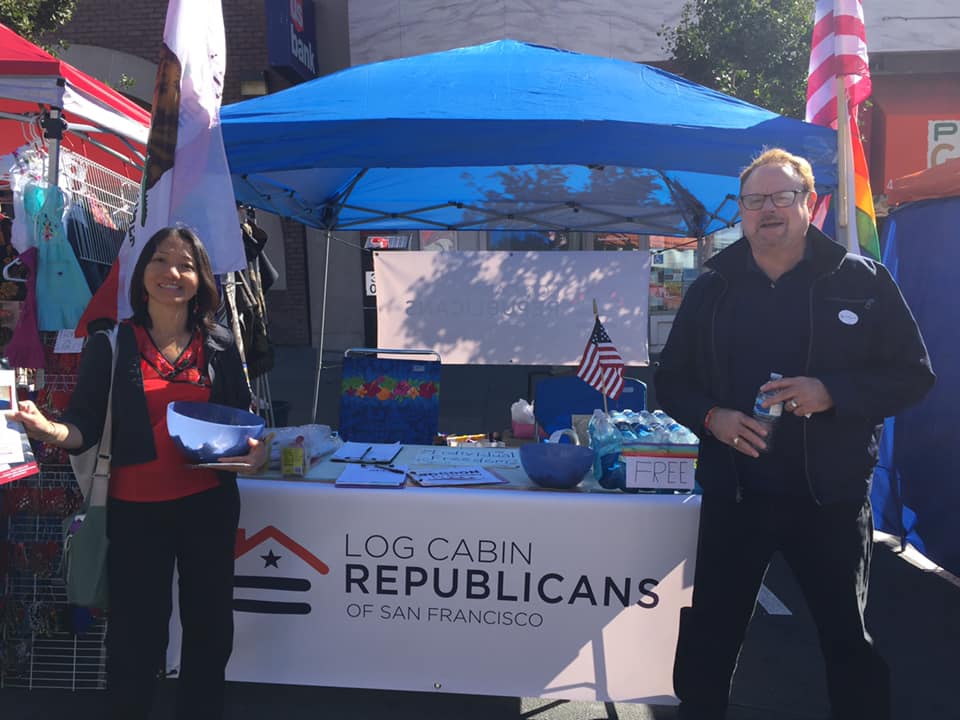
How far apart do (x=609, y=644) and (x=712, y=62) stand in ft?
24.7

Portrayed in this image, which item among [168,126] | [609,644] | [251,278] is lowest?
[609,644]

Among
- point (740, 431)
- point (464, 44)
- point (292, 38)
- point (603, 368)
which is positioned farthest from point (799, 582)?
point (292, 38)

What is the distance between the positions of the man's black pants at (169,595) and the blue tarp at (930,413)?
3726 mm

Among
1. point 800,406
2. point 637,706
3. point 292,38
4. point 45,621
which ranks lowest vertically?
point 637,706

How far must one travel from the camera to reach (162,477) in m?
2.09

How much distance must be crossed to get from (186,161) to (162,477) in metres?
1.22

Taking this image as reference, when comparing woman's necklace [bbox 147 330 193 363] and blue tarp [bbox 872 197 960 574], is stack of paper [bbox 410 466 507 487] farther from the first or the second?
blue tarp [bbox 872 197 960 574]

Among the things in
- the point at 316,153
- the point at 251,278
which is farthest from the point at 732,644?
the point at 251,278

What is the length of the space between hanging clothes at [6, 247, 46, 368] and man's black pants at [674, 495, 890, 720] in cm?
256

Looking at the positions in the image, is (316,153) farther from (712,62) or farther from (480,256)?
(712,62)

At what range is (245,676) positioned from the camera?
272 centimetres

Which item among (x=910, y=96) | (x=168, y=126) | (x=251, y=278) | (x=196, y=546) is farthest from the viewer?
(x=910, y=96)

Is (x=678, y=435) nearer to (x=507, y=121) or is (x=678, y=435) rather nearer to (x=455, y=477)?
(x=455, y=477)

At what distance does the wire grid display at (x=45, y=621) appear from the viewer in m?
2.82
